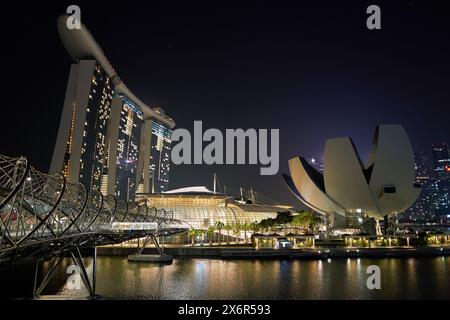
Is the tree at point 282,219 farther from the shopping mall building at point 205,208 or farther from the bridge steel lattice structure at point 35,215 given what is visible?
A: the bridge steel lattice structure at point 35,215

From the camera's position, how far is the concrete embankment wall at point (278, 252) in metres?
34.1

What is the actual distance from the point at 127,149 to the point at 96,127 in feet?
117

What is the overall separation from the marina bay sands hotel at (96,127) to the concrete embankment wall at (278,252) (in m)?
14.7

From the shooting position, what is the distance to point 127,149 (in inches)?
4274

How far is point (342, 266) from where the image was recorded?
91.9 ft

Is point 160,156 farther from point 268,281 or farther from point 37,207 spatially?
point 37,207

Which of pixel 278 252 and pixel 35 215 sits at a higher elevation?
pixel 35 215

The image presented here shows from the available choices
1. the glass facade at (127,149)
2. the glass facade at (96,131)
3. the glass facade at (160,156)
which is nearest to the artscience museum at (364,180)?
the glass facade at (96,131)

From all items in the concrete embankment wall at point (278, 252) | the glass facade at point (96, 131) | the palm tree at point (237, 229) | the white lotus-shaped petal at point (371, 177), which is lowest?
the concrete embankment wall at point (278, 252)

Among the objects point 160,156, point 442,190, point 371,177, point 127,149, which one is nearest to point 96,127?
point 127,149

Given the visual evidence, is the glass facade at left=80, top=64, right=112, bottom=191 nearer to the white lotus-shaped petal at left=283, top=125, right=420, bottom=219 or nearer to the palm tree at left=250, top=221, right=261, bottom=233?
the palm tree at left=250, top=221, right=261, bottom=233
